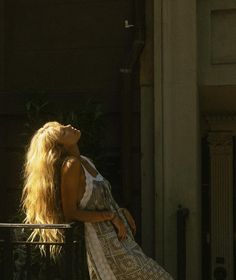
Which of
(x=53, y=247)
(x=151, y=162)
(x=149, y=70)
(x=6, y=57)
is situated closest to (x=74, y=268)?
(x=53, y=247)

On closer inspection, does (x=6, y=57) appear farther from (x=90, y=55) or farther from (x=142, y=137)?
(x=142, y=137)

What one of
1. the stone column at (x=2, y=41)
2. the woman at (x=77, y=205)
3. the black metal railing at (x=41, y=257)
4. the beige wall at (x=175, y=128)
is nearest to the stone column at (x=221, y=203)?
the beige wall at (x=175, y=128)

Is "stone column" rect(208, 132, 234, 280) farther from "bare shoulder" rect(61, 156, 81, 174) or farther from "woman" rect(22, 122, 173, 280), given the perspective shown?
"bare shoulder" rect(61, 156, 81, 174)

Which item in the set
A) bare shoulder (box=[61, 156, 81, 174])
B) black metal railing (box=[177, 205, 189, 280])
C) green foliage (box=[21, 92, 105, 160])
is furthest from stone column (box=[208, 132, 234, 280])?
bare shoulder (box=[61, 156, 81, 174])

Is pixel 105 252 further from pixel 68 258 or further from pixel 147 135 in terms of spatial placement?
pixel 147 135

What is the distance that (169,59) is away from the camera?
275 inches

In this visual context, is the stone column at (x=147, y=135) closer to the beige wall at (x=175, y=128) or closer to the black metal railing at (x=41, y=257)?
the beige wall at (x=175, y=128)

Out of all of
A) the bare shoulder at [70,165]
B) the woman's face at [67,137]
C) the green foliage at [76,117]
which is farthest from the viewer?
the green foliage at [76,117]

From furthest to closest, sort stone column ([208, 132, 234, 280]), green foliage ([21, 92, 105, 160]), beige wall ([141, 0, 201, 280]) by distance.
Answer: stone column ([208, 132, 234, 280]) → beige wall ([141, 0, 201, 280]) → green foliage ([21, 92, 105, 160])

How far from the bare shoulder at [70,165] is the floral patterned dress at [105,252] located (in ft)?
0.49

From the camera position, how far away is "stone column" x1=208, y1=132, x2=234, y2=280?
332 inches

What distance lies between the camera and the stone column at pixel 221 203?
27.7 feet

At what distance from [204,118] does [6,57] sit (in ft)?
8.47

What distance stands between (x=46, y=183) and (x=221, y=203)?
12.9 feet
